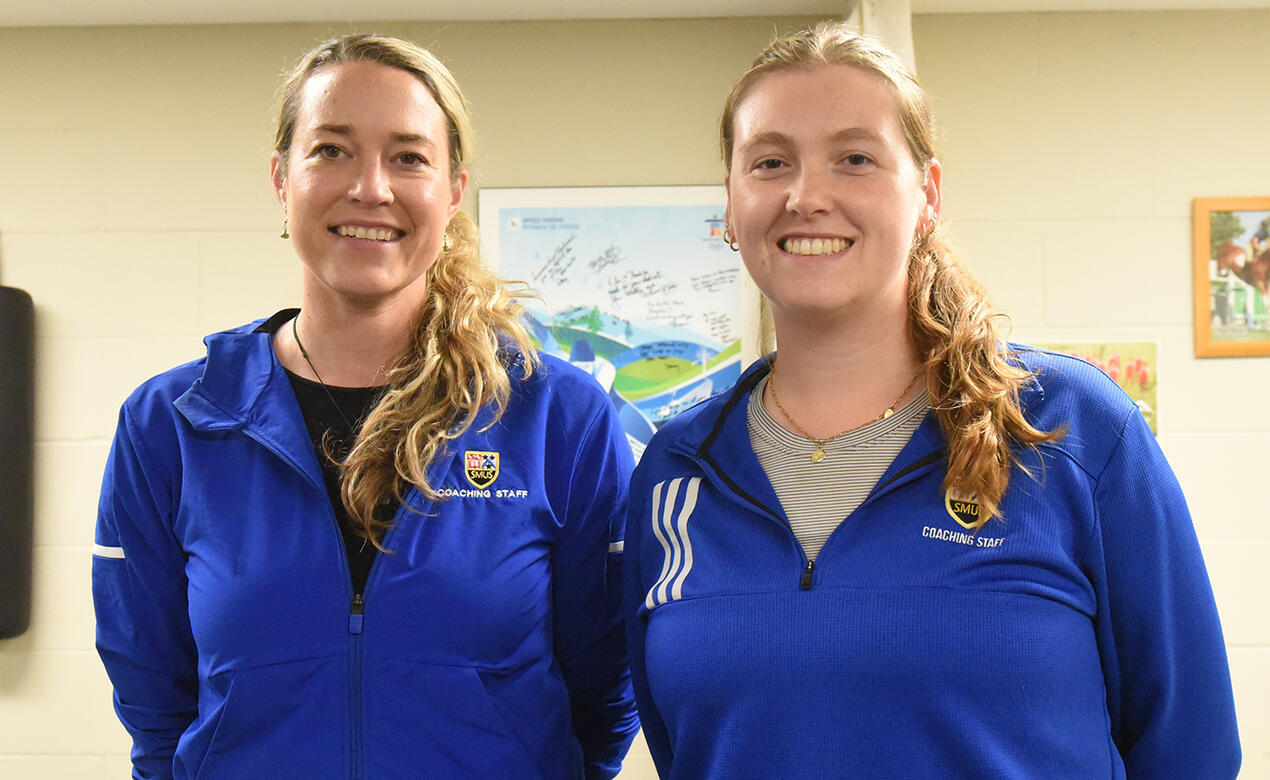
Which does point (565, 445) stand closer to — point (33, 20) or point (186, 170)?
point (186, 170)

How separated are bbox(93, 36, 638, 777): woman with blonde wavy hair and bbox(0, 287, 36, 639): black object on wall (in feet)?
5.80

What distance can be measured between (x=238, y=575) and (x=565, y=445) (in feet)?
1.48

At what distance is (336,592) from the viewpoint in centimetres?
125

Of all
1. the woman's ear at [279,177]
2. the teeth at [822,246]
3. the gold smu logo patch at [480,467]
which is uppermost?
the woman's ear at [279,177]

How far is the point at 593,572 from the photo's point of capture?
1444 millimetres

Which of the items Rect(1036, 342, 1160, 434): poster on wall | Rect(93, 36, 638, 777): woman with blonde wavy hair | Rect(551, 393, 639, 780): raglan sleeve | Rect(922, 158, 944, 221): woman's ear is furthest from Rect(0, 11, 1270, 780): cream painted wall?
Rect(922, 158, 944, 221): woman's ear

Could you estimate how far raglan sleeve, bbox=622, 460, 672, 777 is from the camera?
1.33 meters

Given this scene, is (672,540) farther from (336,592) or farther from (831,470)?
(336,592)

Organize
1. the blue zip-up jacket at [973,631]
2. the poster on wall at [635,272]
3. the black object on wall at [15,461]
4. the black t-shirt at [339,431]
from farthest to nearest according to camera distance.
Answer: the poster on wall at [635,272] → the black object on wall at [15,461] → the black t-shirt at [339,431] → the blue zip-up jacket at [973,631]

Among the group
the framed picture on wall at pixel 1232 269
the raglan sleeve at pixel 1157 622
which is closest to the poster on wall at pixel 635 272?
the framed picture on wall at pixel 1232 269

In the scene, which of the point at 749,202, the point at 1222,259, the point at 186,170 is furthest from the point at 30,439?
the point at 1222,259

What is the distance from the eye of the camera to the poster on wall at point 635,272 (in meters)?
3.00

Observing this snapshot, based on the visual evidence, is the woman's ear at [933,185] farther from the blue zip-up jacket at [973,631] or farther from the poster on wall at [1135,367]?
the poster on wall at [1135,367]

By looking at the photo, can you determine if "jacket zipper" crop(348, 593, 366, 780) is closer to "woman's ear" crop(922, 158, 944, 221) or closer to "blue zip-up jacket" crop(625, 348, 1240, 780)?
"blue zip-up jacket" crop(625, 348, 1240, 780)
